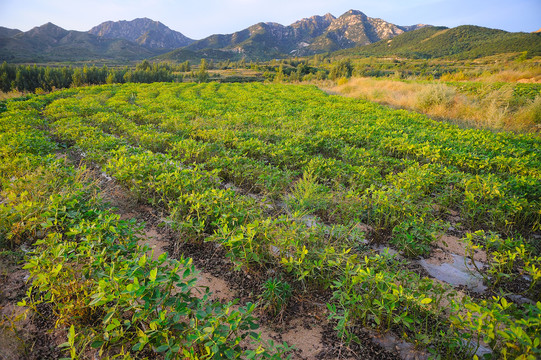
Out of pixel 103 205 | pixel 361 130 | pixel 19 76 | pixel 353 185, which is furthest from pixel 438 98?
pixel 19 76

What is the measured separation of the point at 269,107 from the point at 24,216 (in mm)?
9077

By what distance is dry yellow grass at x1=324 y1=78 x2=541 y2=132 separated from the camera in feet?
31.0

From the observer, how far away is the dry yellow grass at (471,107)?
372 inches

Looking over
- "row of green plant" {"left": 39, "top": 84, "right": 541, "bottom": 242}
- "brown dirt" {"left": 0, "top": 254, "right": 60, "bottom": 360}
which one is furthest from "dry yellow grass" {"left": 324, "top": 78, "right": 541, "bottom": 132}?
"brown dirt" {"left": 0, "top": 254, "right": 60, "bottom": 360}

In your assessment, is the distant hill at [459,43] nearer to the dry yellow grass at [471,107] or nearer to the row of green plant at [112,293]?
the dry yellow grass at [471,107]

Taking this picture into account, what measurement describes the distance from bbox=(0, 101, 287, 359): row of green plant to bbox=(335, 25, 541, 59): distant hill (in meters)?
99.4

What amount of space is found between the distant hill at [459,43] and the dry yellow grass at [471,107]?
274 feet

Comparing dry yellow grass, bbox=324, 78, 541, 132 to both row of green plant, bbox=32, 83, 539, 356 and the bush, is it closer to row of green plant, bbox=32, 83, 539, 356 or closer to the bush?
the bush

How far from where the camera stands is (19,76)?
2645 cm

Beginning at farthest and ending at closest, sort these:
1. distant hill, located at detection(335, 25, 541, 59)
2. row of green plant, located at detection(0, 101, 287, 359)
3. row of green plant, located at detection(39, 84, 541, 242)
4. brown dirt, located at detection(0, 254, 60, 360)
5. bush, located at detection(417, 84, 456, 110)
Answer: distant hill, located at detection(335, 25, 541, 59)
bush, located at detection(417, 84, 456, 110)
row of green plant, located at detection(39, 84, 541, 242)
brown dirt, located at detection(0, 254, 60, 360)
row of green plant, located at detection(0, 101, 287, 359)

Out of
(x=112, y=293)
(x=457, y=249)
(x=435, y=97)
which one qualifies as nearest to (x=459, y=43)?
(x=435, y=97)

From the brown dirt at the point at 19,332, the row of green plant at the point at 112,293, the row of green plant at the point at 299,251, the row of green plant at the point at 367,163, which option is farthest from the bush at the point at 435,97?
the brown dirt at the point at 19,332

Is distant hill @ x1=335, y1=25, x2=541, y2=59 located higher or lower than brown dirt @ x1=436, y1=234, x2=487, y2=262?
higher

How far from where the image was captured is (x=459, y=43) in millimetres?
100500
